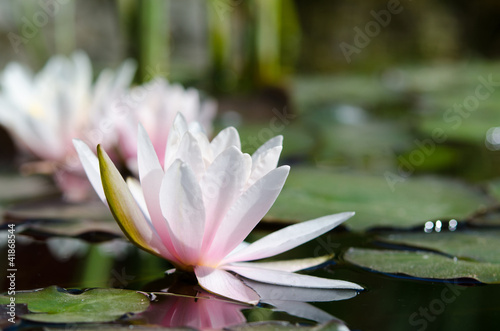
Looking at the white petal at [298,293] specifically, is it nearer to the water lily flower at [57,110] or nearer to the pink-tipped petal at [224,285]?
the pink-tipped petal at [224,285]

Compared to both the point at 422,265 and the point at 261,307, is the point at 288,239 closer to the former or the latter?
the point at 261,307

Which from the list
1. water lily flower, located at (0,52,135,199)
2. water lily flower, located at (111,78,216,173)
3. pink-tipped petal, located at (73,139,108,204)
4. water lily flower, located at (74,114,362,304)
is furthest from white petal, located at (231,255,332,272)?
water lily flower, located at (0,52,135,199)

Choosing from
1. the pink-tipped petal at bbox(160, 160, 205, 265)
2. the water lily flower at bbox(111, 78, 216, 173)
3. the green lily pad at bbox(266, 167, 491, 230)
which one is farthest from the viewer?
the water lily flower at bbox(111, 78, 216, 173)

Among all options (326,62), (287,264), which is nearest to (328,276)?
(287,264)

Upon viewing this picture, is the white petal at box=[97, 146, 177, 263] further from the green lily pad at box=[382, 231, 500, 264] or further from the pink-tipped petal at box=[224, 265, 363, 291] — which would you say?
the green lily pad at box=[382, 231, 500, 264]

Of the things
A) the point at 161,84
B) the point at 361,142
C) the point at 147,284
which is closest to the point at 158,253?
the point at 147,284

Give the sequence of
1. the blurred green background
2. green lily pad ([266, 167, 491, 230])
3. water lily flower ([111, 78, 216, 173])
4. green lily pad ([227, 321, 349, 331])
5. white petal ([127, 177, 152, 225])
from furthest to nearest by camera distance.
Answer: the blurred green background, water lily flower ([111, 78, 216, 173]), green lily pad ([266, 167, 491, 230]), white petal ([127, 177, 152, 225]), green lily pad ([227, 321, 349, 331])
